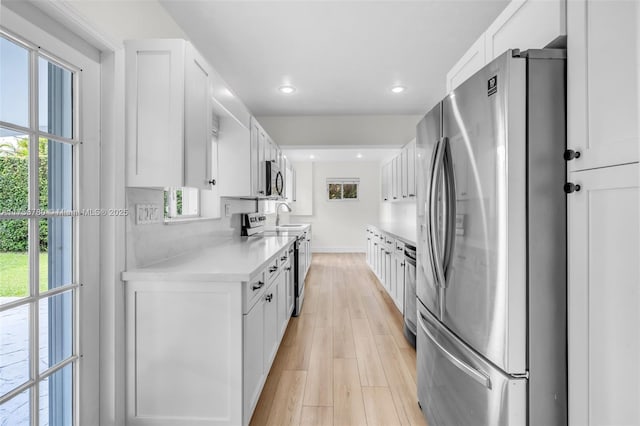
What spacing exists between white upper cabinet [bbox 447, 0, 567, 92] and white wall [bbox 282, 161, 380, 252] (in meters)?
6.67

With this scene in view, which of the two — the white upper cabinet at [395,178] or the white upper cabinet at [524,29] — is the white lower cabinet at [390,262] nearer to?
the white upper cabinet at [395,178]

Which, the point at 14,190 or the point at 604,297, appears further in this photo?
the point at 14,190

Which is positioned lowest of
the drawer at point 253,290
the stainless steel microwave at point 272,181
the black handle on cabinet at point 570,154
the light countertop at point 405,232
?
the drawer at point 253,290

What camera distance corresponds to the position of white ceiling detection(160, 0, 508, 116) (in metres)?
2.13

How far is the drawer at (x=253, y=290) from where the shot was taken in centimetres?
154

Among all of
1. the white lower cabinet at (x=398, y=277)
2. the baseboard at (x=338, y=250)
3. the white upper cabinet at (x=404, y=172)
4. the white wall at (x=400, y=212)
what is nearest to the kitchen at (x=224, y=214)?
the white lower cabinet at (x=398, y=277)

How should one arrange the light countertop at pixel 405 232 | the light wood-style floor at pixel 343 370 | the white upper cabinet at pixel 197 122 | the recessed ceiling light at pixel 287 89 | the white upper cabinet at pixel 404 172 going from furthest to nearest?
the white upper cabinet at pixel 404 172, the recessed ceiling light at pixel 287 89, the light countertop at pixel 405 232, the light wood-style floor at pixel 343 370, the white upper cabinet at pixel 197 122

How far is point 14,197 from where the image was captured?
1124mm

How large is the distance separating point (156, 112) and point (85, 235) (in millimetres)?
691

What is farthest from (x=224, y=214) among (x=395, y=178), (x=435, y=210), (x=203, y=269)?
(x=395, y=178)

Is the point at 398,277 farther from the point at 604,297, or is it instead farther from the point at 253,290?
the point at 604,297

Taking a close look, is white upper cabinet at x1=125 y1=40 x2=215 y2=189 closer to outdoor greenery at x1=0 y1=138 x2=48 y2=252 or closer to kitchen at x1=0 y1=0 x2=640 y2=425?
kitchen at x1=0 y1=0 x2=640 y2=425

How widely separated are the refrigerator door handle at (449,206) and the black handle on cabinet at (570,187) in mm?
407

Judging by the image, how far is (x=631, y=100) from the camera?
87 centimetres
